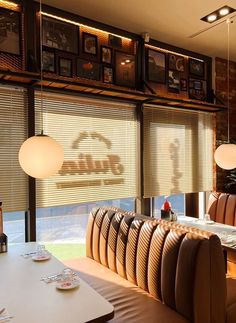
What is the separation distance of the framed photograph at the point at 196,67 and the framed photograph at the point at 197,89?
0.32 ft

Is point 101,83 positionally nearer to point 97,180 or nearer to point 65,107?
point 65,107

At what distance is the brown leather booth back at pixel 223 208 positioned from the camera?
3510mm

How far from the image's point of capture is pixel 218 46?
386cm

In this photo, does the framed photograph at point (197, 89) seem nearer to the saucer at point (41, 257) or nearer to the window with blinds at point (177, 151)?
the window with blinds at point (177, 151)

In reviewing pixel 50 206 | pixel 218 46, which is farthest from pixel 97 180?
pixel 218 46

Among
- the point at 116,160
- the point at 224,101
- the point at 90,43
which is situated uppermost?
the point at 90,43

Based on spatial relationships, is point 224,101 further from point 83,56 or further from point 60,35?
point 60,35

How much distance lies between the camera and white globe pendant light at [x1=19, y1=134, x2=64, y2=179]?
189cm

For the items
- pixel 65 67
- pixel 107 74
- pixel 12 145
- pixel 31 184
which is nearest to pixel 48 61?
pixel 65 67

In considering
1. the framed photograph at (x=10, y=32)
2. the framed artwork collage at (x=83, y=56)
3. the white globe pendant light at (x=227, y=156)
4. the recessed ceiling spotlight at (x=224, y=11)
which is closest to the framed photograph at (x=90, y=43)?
the framed artwork collage at (x=83, y=56)

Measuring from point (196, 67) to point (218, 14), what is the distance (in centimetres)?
113

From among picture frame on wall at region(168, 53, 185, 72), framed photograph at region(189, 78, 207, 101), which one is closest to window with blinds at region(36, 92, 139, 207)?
picture frame on wall at region(168, 53, 185, 72)

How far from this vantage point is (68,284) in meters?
1.66

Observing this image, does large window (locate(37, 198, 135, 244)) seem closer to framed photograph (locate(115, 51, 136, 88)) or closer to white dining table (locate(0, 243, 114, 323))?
white dining table (locate(0, 243, 114, 323))
